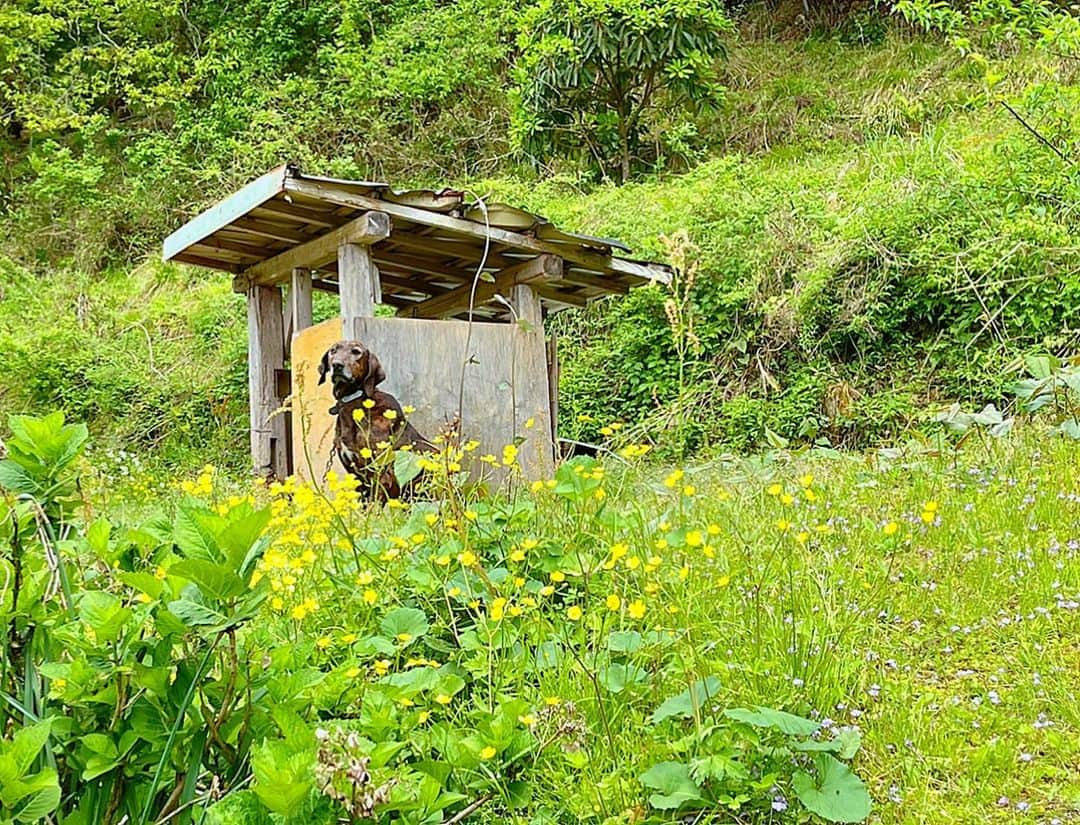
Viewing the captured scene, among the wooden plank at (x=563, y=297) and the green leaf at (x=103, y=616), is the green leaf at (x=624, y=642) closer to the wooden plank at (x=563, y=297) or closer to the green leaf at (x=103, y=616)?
the green leaf at (x=103, y=616)

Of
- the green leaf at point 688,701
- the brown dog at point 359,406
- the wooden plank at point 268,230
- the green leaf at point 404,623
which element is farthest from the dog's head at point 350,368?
A: the green leaf at point 688,701

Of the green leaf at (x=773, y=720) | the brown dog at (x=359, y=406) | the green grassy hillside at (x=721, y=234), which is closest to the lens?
the green leaf at (x=773, y=720)

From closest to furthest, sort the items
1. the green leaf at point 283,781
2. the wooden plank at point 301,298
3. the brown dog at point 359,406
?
the green leaf at point 283,781
the brown dog at point 359,406
the wooden plank at point 301,298

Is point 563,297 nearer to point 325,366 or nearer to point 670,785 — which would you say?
point 325,366

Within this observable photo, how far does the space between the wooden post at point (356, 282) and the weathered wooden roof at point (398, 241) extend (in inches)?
4.0

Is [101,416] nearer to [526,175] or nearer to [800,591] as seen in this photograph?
[526,175]

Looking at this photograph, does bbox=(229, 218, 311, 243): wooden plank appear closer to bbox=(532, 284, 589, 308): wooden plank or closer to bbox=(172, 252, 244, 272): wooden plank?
bbox=(172, 252, 244, 272): wooden plank

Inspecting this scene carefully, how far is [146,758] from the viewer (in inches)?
46.0

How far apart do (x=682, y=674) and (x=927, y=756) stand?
478mm

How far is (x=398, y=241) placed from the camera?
18.2 ft

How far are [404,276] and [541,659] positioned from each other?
497 centimetres

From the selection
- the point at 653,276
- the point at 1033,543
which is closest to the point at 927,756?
the point at 1033,543

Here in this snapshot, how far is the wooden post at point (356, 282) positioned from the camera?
5152mm

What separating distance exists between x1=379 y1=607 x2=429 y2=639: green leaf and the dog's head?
263cm
